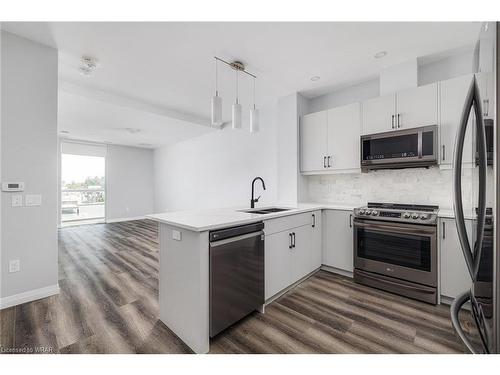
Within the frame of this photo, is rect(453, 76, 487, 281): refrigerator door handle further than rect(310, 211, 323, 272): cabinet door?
No

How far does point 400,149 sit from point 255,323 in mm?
2377

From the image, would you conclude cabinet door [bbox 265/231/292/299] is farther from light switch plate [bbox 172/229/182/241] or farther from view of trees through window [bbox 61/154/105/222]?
view of trees through window [bbox 61/154/105/222]

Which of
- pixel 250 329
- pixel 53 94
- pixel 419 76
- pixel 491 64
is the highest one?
pixel 419 76

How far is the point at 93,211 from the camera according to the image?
707 cm

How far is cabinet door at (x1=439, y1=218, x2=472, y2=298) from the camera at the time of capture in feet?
6.86

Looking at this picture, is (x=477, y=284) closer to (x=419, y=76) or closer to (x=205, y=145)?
(x=419, y=76)

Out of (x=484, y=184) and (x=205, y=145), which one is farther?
(x=205, y=145)

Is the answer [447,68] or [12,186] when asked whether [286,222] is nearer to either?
[447,68]

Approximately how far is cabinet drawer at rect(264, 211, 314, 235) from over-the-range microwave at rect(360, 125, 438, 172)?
0.98m

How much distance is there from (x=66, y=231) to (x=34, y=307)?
4569 mm

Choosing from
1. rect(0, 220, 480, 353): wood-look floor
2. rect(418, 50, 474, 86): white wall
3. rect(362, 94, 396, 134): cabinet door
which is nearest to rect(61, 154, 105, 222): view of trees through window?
rect(0, 220, 480, 353): wood-look floor

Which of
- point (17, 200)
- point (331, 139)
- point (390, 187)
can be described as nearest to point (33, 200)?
point (17, 200)

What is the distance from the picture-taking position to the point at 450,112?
232 cm
